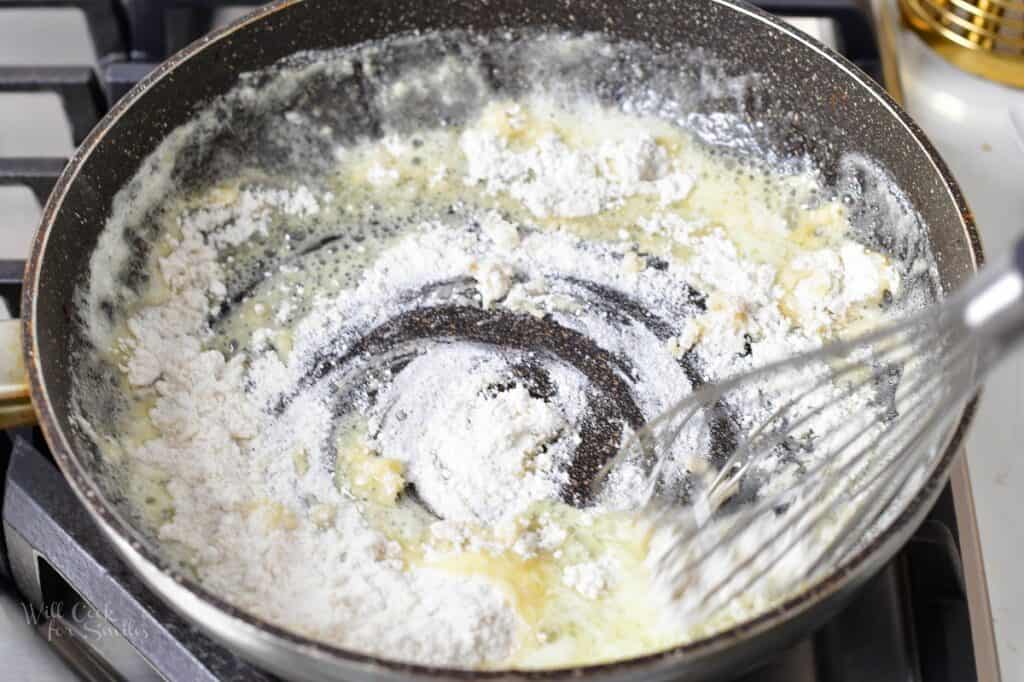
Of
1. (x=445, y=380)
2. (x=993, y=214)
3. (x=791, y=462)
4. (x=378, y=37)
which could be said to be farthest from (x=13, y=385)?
Answer: (x=993, y=214)

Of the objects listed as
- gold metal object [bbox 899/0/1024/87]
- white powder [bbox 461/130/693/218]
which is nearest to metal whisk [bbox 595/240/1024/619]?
white powder [bbox 461/130/693/218]

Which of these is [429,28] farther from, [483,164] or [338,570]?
[338,570]

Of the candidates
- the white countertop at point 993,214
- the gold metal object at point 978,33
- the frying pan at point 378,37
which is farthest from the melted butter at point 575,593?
the gold metal object at point 978,33

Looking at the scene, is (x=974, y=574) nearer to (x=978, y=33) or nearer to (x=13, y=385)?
(x=978, y=33)

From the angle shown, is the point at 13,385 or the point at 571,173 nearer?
the point at 13,385

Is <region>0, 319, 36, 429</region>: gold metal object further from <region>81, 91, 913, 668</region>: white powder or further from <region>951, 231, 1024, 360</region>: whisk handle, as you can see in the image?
<region>951, 231, 1024, 360</region>: whisk handle

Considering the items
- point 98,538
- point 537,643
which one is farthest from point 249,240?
point 537,643
